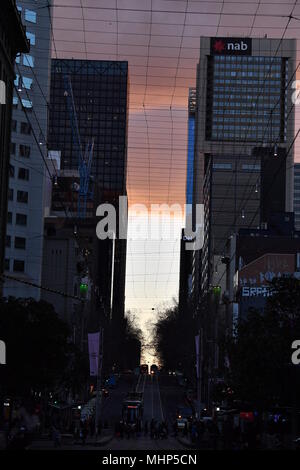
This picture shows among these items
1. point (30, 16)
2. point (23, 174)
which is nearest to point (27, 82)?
point (30, 16)

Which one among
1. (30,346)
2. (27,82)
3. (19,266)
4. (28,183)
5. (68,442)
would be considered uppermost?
(27,82)

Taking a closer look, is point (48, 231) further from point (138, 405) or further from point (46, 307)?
point (46, 307)

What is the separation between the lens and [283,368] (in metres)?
48.4

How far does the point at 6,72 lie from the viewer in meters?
71.2

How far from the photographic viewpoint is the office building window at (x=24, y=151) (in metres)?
130

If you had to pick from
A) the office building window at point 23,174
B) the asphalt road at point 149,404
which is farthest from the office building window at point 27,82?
the asphalt road at point 149,404

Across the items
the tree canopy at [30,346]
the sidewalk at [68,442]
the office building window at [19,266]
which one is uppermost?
the office building window at [19,266]

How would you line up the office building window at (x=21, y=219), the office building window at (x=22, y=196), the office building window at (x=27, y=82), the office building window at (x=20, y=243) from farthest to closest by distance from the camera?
the office building window at (x=21, y=219), the office building window at (x=22, y=196), the office building window at (x=20, y=243), the office building window at (x=27, y=82)

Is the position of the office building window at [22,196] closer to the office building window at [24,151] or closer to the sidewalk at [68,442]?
the office building window at [24,151]

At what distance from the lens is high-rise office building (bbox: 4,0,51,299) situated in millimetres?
127500

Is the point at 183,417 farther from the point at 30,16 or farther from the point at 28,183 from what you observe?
the point at 30,16

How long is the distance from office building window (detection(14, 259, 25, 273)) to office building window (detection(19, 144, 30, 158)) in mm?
13355

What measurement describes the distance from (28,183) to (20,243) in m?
7.69
